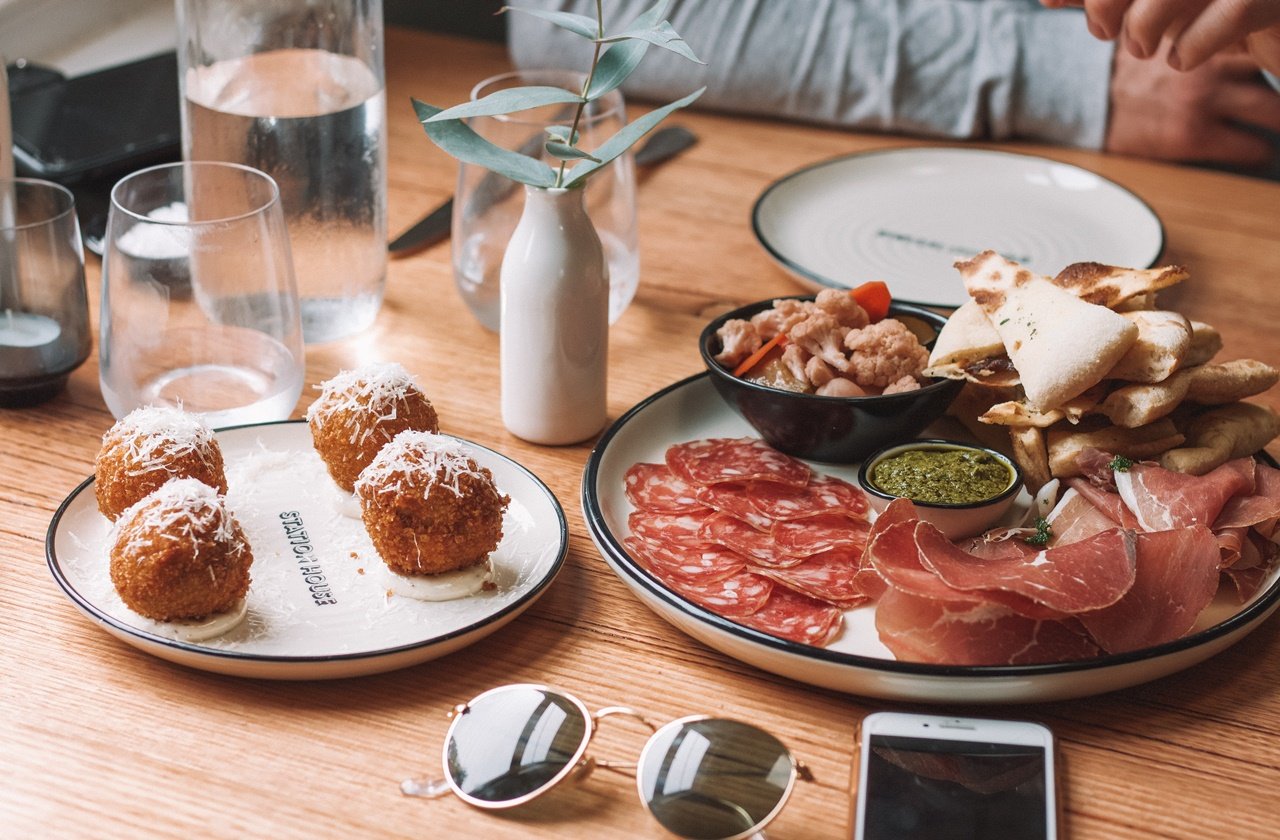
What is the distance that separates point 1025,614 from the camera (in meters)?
0.94

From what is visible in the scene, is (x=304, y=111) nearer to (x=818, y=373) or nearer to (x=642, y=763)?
(x=818, y=373)

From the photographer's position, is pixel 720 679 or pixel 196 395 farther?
pixel 196 395

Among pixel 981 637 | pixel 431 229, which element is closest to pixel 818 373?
pixel 981 637

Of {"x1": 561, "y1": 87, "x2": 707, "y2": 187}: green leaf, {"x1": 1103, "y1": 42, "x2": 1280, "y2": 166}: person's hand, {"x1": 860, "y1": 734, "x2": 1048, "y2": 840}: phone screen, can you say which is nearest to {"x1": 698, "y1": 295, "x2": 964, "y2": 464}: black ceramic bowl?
{"x1": 561, "y1": 87, "x2": 707, "y2": 187}: green leaf

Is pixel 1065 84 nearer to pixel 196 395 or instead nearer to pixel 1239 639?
pixel 1239 639

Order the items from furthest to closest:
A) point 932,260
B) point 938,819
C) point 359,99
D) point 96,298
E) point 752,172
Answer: point 752,172 → point 932,260 → point 96,298 → point 359,99 → point 938,819

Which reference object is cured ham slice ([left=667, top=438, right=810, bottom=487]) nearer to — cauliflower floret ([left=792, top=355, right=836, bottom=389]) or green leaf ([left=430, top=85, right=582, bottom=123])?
cauliflower floret ([left=792, top=355, right=836, bottom=389])

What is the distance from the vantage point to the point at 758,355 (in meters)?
1.30

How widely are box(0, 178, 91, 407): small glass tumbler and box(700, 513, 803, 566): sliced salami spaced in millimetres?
736

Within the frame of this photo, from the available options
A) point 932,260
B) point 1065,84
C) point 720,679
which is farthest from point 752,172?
point 720,679

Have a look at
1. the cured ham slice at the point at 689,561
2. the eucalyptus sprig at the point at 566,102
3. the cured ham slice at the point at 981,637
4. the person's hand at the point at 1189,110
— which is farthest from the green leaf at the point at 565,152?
the person's hand at the point at 1189,110

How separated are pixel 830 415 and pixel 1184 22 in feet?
2.84

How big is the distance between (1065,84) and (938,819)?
65.1 inches

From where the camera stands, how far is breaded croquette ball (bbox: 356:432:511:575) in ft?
3.23
